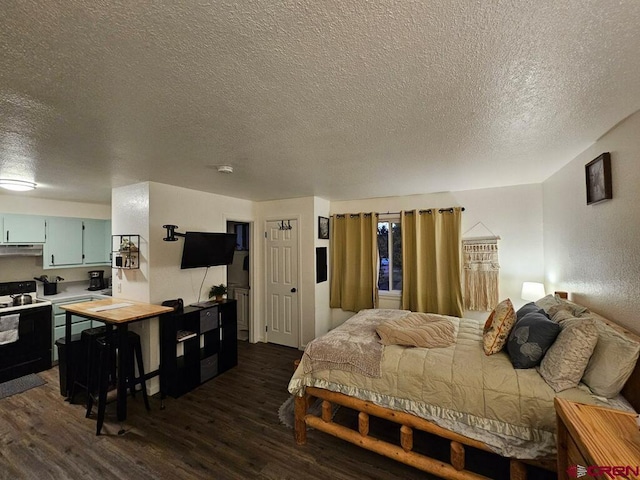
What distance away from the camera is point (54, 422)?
2.52 metres

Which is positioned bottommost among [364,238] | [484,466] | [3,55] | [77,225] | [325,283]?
[484,466]

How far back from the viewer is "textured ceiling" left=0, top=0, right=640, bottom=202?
0.91m

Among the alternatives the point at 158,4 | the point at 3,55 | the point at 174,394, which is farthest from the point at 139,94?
the point at 174,394

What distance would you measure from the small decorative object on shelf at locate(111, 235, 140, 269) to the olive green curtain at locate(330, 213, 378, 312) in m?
2.84

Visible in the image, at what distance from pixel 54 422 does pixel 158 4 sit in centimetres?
355

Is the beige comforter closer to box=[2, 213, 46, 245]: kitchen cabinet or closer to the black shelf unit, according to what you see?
the black shelf unit

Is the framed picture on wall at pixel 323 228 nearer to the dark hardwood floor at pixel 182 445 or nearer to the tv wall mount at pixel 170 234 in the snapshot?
the tv wall mount at pixel 170 234

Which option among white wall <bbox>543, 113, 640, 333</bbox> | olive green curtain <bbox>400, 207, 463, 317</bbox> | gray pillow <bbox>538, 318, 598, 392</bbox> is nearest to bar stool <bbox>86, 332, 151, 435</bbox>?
gray pillow <bbox>538, 318, 598, 392</bbox>

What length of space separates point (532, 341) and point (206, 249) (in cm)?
337

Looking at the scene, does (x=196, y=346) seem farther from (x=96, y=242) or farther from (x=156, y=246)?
(x=96, y=242)

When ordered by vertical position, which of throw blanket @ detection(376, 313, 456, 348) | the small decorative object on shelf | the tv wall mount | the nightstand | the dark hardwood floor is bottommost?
the dark hardwood floor

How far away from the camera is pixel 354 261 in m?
4.57

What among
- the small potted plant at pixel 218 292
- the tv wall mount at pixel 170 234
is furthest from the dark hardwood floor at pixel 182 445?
the tv wall mount at pixel 170 234

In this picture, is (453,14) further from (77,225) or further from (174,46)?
(77,225)
